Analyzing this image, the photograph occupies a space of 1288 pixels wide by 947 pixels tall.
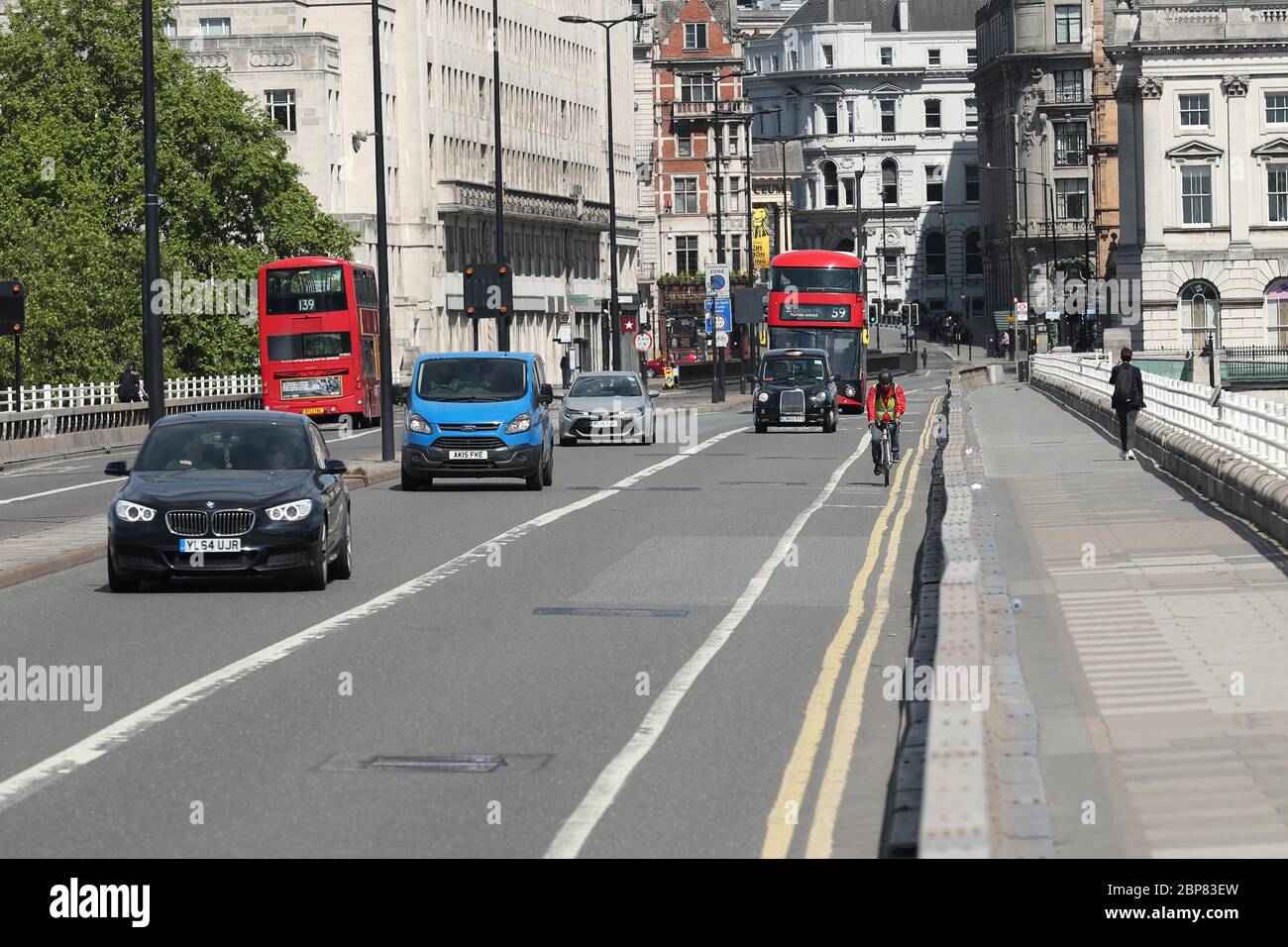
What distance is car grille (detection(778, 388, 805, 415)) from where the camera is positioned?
178 ft

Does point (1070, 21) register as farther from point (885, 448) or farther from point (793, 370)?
point (885, 448)

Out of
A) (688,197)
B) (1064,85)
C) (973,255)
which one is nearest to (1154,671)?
(688,197)

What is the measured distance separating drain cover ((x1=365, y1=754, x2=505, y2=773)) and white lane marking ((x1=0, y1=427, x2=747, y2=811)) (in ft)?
4.11

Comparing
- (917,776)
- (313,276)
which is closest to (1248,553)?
(917,776)

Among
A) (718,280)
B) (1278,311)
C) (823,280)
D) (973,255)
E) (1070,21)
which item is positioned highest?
(1070,21)

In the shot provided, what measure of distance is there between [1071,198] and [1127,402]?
413ft

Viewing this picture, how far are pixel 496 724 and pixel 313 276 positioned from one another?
49.1 m

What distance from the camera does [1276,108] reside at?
103 m

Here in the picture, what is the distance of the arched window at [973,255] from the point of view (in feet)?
647

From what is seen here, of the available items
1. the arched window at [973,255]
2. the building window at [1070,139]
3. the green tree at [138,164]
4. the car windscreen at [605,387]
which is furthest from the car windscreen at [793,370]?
the arched window at [973,255]

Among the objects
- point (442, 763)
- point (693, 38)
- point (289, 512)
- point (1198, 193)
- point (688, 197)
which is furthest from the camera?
point (693, 38)

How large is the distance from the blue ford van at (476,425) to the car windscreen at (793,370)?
2345cm

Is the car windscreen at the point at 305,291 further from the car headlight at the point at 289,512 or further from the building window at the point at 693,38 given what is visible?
Result: the building window at the point at 693,38

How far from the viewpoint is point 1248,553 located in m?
18.8
